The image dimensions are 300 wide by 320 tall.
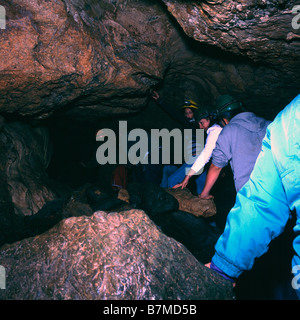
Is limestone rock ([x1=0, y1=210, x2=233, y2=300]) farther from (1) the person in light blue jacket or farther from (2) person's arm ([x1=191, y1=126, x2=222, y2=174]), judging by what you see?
(2) person's arm ([x1=191, y1=126, x2=222, y2=174])

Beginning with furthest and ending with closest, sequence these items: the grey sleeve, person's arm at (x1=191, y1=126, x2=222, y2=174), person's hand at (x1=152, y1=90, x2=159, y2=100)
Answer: person's hand at (x1=152, y1=90, x2=159, y2=100) < person's arm at (x1=191, y1=126, x2=222, y2=174) < the grey sleeve

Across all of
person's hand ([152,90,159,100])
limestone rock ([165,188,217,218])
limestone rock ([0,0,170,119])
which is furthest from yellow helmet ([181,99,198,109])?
limestone rock ([165,188,217,218])

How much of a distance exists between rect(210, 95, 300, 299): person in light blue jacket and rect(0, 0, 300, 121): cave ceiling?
4.42 feet

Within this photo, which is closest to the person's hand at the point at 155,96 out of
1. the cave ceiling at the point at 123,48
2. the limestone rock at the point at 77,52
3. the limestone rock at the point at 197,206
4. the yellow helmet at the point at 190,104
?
the yellow helmet at the point at 190,104

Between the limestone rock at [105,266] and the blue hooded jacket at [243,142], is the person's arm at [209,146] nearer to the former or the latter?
the blue hooded jacket at [243,142]

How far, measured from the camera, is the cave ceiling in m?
1.83

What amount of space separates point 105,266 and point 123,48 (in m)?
2.55

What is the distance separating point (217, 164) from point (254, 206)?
1735 mm

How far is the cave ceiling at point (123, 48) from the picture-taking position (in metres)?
1.83

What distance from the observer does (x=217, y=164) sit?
9.32 feet

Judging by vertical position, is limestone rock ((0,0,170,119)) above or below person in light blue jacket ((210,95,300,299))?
above

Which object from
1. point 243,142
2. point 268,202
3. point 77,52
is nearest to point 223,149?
point 243,142

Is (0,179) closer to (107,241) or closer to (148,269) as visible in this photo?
(107,241)
